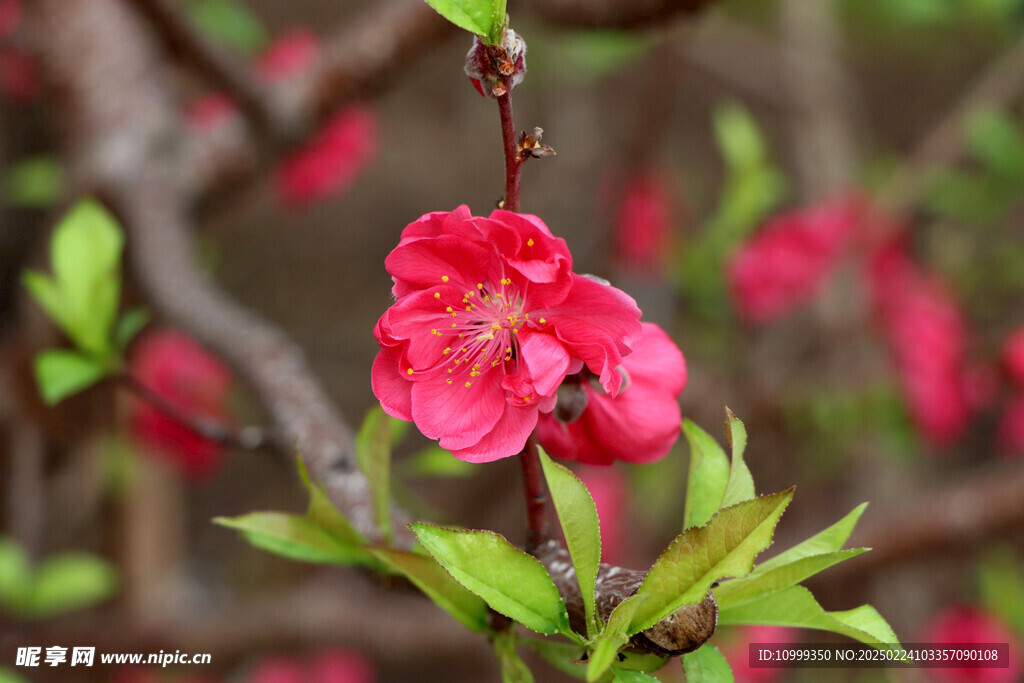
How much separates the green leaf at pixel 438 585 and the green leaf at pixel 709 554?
0.36 ft

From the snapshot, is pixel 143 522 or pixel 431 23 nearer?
pixel 431 23

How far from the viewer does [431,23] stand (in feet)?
2.86

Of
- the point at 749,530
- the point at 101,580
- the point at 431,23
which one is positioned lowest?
the point at 749,530

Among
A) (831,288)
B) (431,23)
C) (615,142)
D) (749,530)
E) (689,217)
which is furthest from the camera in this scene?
(689,217)

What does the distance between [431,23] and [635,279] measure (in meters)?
1.00

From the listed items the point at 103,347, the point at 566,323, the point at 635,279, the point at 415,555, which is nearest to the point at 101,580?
the point at 103,347

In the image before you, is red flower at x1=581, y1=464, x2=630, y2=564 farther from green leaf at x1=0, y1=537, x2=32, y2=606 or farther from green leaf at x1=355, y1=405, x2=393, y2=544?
green leaf at x1=355, y1=405, x2=393, y2=544

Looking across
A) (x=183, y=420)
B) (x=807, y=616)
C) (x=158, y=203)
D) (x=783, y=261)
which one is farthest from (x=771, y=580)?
(x=783, y=261)

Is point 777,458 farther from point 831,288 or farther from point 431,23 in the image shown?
point 431,23

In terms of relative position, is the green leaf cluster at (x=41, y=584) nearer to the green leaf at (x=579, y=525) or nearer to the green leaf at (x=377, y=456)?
the green leaf at (x=377, y=456)

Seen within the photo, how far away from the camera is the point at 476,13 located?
0.31 m

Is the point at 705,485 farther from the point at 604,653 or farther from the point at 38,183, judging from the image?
the point at 38,183

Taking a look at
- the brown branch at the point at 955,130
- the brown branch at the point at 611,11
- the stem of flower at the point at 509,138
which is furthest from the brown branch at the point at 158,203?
the brown branch at the point at 955,130

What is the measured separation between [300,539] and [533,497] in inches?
5.9
